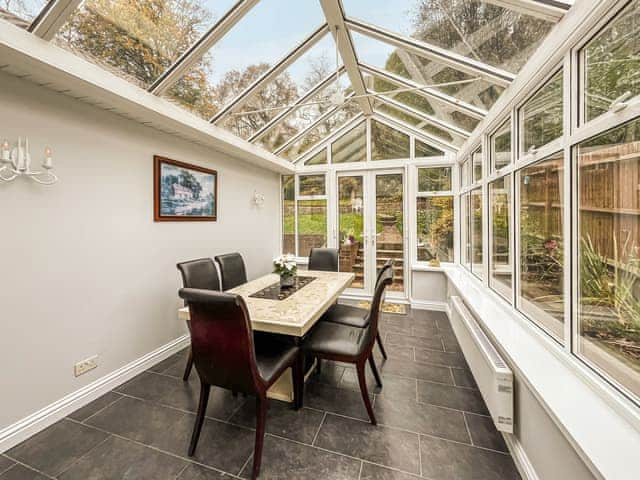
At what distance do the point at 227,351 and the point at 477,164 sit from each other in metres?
3.30

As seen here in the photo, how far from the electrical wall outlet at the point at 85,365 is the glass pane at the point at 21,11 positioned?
2.19 metres

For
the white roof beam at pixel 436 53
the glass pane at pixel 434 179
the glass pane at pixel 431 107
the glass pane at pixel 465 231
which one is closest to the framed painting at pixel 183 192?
the white roof beam at pixel 436 53

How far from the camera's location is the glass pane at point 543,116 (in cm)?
156

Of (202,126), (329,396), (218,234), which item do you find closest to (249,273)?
(218,234)

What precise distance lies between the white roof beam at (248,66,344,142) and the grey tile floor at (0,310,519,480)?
9.46ft

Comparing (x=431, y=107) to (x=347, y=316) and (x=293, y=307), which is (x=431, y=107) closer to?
(x=347, y=316)

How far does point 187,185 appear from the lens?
3043 mm

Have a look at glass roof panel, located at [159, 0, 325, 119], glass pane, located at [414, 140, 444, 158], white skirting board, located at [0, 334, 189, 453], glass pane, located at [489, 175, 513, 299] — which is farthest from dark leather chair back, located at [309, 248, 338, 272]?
glass pane, located at [414, 140, 444, 158]

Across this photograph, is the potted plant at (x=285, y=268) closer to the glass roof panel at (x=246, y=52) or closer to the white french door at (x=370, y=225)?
the glass roof panel at (x=246, y=52)

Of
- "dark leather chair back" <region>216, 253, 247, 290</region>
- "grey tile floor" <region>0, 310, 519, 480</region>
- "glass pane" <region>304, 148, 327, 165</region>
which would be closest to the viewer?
"grey tile floor" <region>0, 310, 519, 480</region>

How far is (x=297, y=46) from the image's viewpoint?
2537 millimetres

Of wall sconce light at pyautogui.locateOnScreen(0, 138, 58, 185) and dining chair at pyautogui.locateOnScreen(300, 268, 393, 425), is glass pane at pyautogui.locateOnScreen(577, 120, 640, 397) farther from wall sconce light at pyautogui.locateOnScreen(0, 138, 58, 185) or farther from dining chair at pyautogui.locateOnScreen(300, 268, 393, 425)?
wall sconce light at pyautogui.locateOnScreen(0, 138, 58, 185)

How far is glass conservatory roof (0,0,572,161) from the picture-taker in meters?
1.70

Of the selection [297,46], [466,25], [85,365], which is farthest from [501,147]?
[85,365]
